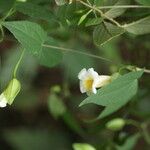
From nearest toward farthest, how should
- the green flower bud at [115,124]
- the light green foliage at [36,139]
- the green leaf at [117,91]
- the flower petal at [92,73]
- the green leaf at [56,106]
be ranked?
1. the green leaf at [117,91]
2. the flower petal at [92,73]
3. the green flower bud at [115,124]
4. the green leaf at [56,106]
5. the light green foliage at [36,139]

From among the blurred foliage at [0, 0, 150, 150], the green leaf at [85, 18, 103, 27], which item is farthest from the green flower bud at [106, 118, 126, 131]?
the green leaf at [85, 18, 103, 27]

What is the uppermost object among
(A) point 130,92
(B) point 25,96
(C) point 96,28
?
(B) point 25,96

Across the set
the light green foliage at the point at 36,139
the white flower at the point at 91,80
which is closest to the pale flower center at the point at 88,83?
the white flower at the point at 91,80

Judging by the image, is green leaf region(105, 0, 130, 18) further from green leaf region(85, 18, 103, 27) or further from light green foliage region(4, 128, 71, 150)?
light green foliage region(4, 128, 71, 150)

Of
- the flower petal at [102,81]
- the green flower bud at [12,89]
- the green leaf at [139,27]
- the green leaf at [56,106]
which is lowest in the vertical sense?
the green flower bud at [12,89]

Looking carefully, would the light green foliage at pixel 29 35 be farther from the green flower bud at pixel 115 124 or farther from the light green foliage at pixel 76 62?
the light green foliage at pixel 76 62

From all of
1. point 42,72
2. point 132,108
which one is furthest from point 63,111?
point 42,72

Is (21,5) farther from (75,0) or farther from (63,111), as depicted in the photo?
(63,111)
